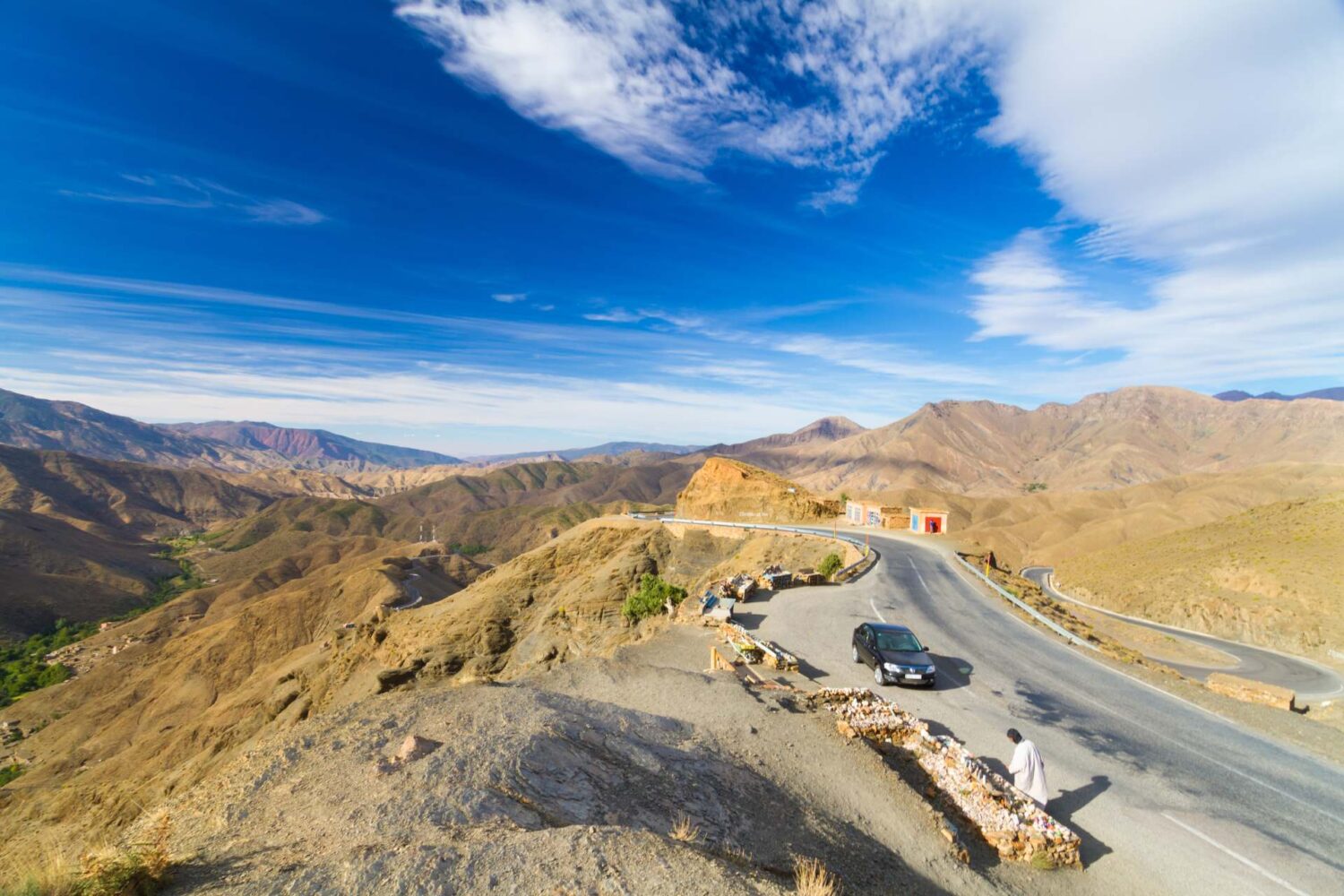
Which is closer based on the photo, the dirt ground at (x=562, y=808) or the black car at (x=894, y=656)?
the dirt ground at (x=562, y=808)

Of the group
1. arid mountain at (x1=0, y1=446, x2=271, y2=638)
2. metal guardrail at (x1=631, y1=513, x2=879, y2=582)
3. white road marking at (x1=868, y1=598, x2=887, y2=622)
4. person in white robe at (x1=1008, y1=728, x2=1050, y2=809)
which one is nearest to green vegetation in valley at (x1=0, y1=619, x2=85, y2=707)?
arid mountain at (x1=0, y1=446, x2=271, y2=638)

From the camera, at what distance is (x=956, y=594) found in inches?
1043

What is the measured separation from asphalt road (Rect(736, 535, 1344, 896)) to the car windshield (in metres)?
1.10

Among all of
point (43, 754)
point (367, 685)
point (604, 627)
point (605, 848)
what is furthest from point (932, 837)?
point (43, 754)

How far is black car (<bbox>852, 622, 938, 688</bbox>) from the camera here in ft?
50.4

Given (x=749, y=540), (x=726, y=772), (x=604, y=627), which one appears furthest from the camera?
(x=749, y=540)

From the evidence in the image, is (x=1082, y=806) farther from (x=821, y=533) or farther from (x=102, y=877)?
(x=821, y=533)

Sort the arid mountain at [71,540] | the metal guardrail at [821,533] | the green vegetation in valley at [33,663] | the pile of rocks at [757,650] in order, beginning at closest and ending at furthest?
the pile of rocks at [757,650], the metal guardrail at [821,533], the green vegetation in valley at [33,663], the arid mountain at [71,540]

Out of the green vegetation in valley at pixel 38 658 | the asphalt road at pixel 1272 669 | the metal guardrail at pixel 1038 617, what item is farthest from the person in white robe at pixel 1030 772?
the green vegetation in valley at pixel 38 658

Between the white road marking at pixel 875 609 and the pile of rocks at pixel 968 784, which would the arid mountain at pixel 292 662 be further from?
the pile of rocks at pixel 968 784

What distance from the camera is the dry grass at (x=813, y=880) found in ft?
18.8

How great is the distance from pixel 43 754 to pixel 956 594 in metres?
70.1

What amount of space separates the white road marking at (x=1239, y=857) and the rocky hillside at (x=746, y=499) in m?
43.6

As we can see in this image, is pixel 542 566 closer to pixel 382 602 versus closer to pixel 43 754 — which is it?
pixel 382 602
